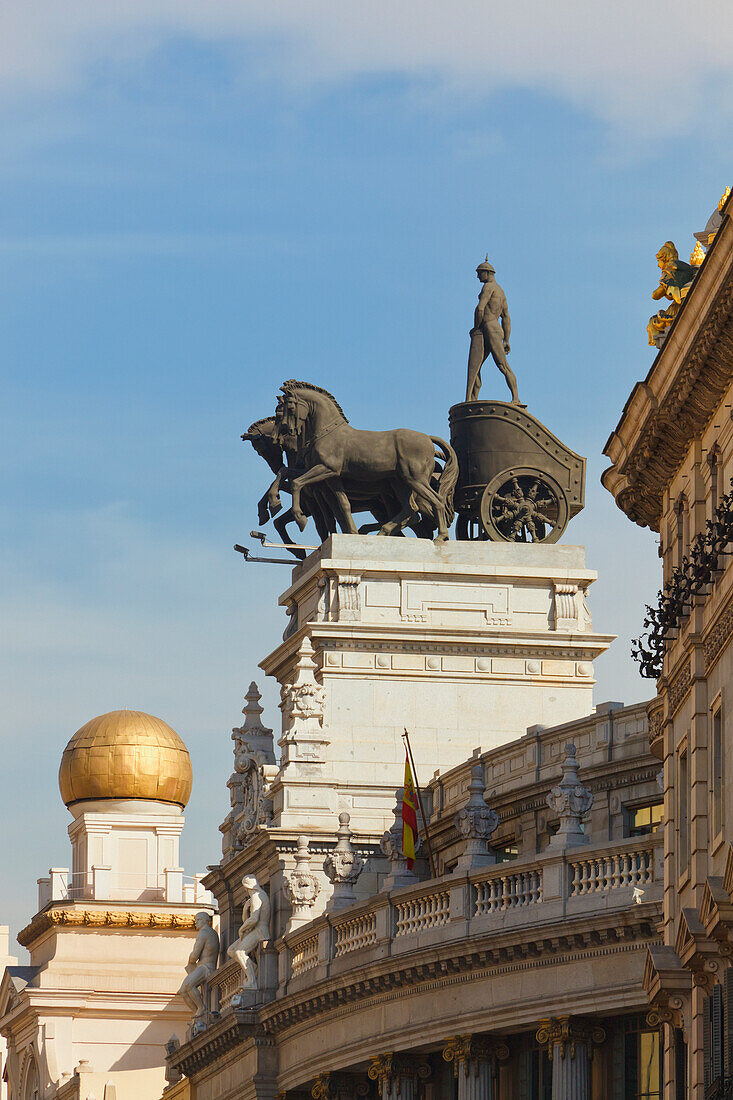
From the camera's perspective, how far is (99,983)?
87312mm

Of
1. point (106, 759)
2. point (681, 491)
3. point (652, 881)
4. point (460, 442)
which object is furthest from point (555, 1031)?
point (106, 759)

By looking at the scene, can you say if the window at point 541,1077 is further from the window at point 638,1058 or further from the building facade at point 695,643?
the building facade at point 695,643

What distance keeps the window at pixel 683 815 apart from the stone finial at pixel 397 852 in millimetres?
15878

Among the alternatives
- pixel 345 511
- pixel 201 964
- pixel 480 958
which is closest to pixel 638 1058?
pixel 480 958

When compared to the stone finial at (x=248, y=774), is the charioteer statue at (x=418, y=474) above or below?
above

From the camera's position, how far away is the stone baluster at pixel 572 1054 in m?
47.3

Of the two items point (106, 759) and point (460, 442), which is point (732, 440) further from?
point (106, 759)

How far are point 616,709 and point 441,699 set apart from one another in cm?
1187

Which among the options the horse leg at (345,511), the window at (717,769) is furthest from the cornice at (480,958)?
the horse leg at (345,511)

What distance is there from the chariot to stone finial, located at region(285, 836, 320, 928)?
10320 millimetres

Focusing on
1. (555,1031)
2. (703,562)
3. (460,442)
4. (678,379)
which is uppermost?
(460,442)

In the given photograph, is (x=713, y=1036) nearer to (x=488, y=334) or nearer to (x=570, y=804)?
(x=570, y=804)

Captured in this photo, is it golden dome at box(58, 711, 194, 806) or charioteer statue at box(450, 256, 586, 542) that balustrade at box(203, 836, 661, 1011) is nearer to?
charioteer statue at box(450, 256, 586, 542)

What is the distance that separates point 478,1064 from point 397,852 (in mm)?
6459
